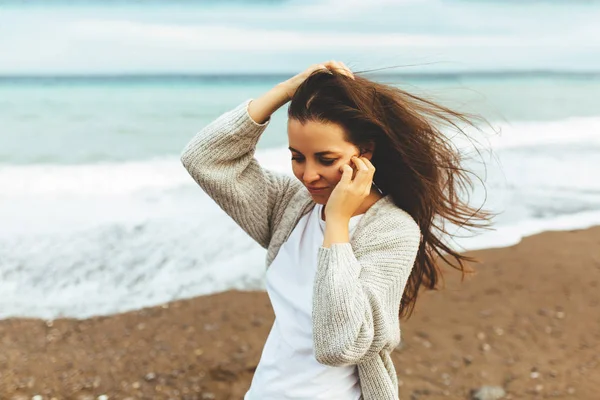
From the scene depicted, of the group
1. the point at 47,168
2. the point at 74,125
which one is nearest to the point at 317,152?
the point at 47,168

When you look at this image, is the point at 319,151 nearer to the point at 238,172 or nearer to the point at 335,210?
the point at 335,210

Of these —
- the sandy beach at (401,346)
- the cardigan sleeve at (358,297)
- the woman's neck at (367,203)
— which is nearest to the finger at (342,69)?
the woman's neck at (367,203)

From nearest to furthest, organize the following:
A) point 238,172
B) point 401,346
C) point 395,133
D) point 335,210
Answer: point 335,210
point 395,133
point 238,172
point 401,346

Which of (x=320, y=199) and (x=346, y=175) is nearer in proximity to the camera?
(x=346, y=175)

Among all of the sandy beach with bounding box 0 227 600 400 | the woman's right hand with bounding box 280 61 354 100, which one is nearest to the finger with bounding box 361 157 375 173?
the woman's right hand with bounding box 280 61 354 100

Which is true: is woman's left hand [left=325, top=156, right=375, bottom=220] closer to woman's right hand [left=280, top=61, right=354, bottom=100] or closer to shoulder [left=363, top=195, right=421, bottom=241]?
shoulder [left=363, top=195, right=421, bottom=241]

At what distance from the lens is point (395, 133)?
217 centimetres

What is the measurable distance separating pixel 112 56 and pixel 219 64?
132 inches

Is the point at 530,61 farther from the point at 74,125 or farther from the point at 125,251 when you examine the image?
the point at 125,251

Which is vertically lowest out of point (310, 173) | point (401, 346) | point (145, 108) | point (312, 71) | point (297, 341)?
point (145, 108)

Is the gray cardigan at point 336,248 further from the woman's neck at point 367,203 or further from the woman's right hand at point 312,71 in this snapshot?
the woman's right hand at point 312,71

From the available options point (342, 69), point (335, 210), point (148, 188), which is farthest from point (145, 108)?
point (335, 210)

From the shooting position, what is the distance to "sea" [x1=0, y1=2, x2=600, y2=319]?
205 inches

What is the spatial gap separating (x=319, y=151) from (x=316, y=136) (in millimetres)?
46
